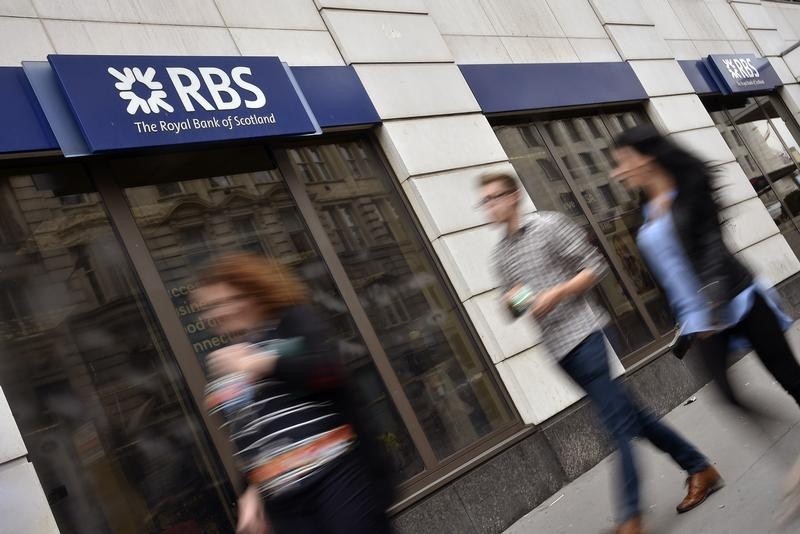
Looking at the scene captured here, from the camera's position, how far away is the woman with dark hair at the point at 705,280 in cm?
308

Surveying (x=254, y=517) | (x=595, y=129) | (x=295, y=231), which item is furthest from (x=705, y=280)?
(x=595, y=129)

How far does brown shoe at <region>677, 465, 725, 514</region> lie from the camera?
3.63 m

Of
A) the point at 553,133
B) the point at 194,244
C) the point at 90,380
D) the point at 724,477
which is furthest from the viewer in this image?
the point at 553,133

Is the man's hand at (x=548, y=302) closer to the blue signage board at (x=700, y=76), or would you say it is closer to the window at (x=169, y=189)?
the window at (x=169, y=189)

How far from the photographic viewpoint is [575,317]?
3436 mm

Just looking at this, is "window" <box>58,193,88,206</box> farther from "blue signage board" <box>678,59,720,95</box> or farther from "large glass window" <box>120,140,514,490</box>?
"blue signage board" <box>678,59,720,95</box>

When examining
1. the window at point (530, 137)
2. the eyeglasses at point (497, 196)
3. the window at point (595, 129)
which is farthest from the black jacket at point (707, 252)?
the window at point (595, 129)

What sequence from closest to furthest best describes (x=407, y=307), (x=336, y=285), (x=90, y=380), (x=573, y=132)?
(x=90, y=380) → (x=336, y=285) → (x=407, y=307) → (x=573, y=132)

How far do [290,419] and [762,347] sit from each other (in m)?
2.03

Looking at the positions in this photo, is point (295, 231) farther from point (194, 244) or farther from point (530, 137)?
point (530, 137)

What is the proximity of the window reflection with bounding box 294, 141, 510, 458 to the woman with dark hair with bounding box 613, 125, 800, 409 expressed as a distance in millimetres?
2954

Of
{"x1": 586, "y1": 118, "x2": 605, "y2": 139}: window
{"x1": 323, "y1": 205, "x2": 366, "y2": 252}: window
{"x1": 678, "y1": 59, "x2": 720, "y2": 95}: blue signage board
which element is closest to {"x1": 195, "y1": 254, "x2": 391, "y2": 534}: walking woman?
{"x1": 323, "y1": 205, "x2": 366, "y2": 252}: window

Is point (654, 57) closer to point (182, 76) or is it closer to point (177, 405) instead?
point (182, 76)

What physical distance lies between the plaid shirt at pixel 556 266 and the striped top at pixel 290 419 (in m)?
1.32
